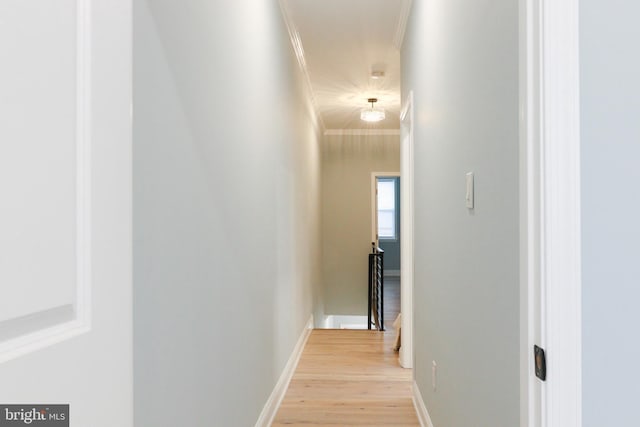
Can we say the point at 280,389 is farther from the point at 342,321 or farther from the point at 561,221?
the point at 342,321

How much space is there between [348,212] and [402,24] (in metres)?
4.59

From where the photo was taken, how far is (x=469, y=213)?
5.77 ft

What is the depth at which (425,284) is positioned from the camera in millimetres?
2893

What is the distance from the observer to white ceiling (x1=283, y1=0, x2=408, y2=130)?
145 inches

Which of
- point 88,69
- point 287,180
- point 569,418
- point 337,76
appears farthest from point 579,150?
point 337,76

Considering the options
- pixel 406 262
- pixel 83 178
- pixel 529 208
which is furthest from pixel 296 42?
pixel 83 178

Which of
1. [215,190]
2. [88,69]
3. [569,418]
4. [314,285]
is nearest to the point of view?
[88,69]

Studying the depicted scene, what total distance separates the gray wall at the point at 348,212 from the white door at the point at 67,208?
7.35 meters

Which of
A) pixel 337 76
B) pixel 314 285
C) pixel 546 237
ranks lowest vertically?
pixel 314 285

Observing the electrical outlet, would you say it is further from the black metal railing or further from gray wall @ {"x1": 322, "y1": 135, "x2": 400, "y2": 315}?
gray wall @ {"x1": 322, "y1": 135, "x2": 400, "y2": 315}

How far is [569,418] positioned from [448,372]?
4.41 ft

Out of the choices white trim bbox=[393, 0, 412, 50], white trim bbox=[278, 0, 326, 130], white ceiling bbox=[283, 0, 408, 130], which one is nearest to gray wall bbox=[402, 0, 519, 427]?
white trim bbox=[393, 0, 412, 50]

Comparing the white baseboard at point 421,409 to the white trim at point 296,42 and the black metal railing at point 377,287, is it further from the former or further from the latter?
the white trim at point 296,42

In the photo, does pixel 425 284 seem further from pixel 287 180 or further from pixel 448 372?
pixel 287 180
